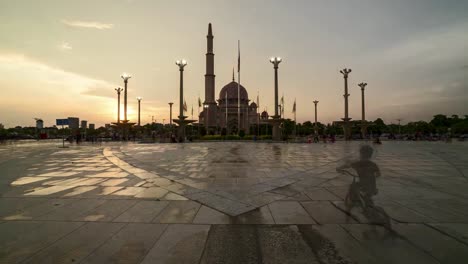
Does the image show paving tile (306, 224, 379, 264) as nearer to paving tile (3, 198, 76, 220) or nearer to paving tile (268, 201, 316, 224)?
paving tile (268, 201, 316, 224)

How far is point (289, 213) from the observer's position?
5.36 meters

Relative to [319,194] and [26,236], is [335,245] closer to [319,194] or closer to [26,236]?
[319,194]

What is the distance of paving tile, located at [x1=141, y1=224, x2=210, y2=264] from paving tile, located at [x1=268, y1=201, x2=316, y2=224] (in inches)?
60.0

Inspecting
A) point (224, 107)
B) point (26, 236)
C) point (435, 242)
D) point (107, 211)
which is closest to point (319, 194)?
point (435, 242)

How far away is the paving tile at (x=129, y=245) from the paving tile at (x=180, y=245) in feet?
0.41

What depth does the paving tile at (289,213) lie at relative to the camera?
4.88 metres

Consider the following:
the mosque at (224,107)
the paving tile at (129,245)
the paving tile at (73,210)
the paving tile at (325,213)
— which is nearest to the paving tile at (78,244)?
the paving tile at (129,245)

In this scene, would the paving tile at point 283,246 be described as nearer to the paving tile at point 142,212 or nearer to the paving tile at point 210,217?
the paving tile at point 210,217

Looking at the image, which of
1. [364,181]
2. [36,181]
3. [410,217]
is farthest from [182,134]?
[410,217]

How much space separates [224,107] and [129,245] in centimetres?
→ 10616

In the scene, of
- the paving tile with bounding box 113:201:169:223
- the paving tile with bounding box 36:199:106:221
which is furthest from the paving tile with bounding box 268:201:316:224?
the paving tile with bounding box 36:199:106:221

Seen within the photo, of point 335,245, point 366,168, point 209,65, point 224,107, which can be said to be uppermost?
point 209,65

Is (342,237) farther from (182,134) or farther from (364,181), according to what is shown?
(182,134)

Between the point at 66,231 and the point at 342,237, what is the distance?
15.5 ft
